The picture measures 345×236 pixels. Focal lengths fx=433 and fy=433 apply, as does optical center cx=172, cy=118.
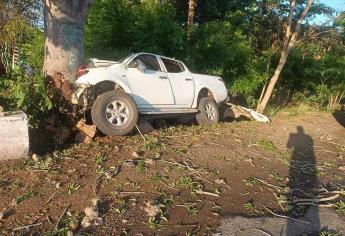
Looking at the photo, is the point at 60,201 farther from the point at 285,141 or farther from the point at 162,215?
the point at 285,141

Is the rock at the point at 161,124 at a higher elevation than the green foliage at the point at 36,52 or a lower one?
lower

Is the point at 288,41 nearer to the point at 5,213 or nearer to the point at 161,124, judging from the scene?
the point at 161,124

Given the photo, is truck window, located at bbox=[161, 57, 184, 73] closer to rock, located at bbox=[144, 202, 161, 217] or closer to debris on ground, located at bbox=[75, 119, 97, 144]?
debris on ground, located at bbox=[75, 119, 97, 144]

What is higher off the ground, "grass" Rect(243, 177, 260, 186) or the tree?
the tree

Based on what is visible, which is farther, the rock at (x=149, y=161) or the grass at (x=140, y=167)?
the rock at (x=149, y=161)

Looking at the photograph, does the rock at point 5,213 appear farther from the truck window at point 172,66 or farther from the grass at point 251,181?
the truck window at point 172,66

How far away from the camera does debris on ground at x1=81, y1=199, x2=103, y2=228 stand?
4.44 metres

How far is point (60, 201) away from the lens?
Answer: 4.95m

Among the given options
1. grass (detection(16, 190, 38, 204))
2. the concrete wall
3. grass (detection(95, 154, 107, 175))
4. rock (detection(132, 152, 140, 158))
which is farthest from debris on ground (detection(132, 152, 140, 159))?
grass (detection(16, 190, 38, 204))

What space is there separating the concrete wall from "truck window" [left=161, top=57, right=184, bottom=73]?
382 centimetres

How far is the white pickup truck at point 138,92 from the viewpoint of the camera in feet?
25.0

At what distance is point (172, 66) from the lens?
31.2 feet

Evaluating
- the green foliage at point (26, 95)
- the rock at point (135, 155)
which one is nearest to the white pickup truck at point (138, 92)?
the green foliage at point (26, 95)

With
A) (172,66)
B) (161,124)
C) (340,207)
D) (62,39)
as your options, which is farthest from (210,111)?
(340,207)
